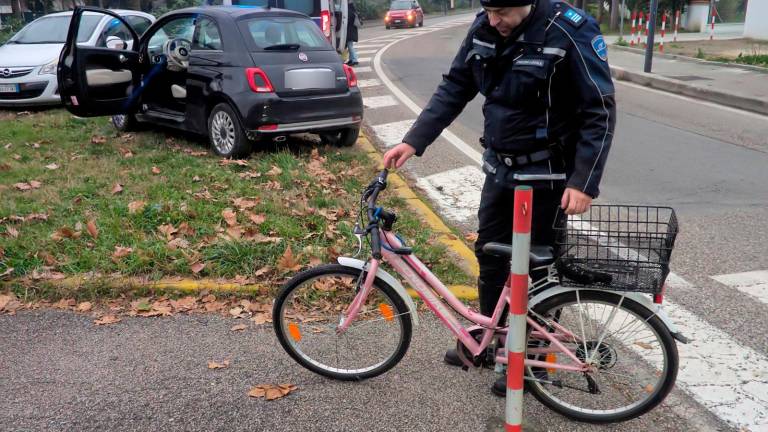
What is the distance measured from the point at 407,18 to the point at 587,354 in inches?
1314

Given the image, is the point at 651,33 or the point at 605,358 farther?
the point at 651,33

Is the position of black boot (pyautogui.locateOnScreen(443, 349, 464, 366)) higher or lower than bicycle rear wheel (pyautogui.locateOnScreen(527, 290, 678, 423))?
lower

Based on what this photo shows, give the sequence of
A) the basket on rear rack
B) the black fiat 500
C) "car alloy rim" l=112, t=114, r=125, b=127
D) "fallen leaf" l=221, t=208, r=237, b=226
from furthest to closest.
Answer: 1. "car alloy rim" l=112, t=114, r=125, b=127
2. the black fiat 500
3. "fallen leaf" l=221, t=208, r=237, b=226
4. the basket on rear rack

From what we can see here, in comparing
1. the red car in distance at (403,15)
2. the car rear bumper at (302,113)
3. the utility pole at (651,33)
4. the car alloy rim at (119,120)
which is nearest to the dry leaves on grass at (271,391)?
the car rear bumper at (302,113)

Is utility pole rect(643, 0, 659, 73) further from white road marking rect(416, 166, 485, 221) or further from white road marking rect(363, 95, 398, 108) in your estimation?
white road marking rect(416, 166, 485, 221)

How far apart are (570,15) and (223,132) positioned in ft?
17.5

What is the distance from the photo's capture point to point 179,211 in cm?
561

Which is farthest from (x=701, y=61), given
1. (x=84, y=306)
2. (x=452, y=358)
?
(x=84, y=306)

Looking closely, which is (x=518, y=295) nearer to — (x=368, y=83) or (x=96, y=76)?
(x=96, y=76)

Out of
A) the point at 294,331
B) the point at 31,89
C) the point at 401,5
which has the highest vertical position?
the point at 401,5

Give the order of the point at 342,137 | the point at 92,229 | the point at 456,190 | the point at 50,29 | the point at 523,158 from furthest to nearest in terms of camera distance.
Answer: the point at 50,29
the point at 342,137
the point at 456,190
the point at 92,229
the point at 523,158

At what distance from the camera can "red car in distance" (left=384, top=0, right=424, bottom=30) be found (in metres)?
34.8

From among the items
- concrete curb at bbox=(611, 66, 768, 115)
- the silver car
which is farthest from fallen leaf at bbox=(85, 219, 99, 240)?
concrete curb at bbox=(611, 66, 768, 115)

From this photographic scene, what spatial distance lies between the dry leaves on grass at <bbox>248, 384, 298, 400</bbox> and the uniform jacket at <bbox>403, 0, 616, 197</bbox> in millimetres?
1434
